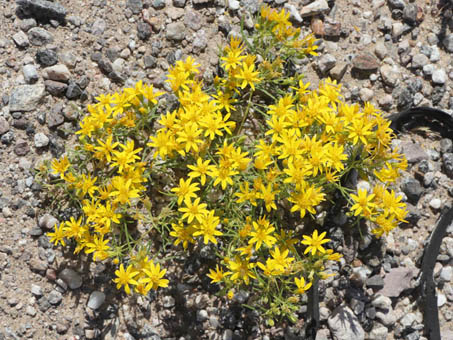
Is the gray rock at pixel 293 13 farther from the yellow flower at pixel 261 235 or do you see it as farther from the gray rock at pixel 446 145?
the yellow flower at pixel 261 235

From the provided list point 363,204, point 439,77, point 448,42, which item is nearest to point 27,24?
point 363,204

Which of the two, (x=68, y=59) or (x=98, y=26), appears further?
(x=98, y=26)

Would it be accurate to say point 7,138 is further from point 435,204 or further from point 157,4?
point 435,204

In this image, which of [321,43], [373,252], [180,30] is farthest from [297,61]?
[373,252]

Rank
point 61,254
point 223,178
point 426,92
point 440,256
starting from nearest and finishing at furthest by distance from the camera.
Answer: point 223,178 < point 61,254 < point 440,256 < point 426,92

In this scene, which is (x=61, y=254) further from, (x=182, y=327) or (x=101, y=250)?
(x=182, y=327)

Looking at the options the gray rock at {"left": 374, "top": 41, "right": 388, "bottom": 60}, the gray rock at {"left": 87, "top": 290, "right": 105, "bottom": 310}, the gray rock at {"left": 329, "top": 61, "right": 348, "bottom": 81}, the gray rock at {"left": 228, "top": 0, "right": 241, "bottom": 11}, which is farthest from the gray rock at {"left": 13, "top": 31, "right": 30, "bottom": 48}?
the gray rock at {"left": 374, "top": 41, "right": 388, "bottom": 60}
